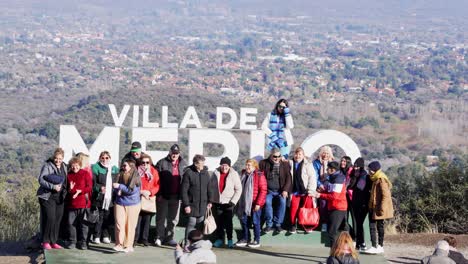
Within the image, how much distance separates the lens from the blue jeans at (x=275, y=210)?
14.5 meters

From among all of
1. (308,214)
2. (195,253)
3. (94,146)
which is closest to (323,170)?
(308,214)

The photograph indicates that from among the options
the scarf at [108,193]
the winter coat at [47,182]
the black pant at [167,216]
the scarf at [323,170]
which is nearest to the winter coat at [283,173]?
the scarf at [323,170]

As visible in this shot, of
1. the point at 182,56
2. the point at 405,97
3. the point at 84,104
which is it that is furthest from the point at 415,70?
the point at 84,104

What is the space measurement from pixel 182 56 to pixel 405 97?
206 feet

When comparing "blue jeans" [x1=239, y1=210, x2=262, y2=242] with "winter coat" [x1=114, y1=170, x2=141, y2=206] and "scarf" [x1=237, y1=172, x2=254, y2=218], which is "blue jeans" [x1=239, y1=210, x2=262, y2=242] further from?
"winter coat" [x1=114, y1=170, x2=141, y2=206]

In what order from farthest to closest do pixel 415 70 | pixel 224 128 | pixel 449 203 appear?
1. pixel 415 70
2. pixel 449 203
3. pixel 224 128

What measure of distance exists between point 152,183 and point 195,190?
569mm

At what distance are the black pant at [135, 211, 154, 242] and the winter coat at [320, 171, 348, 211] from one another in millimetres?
2315

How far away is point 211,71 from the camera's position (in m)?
155

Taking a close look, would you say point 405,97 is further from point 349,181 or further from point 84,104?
point 349,181

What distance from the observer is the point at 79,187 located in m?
13.6

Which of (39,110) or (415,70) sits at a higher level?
(415,70)

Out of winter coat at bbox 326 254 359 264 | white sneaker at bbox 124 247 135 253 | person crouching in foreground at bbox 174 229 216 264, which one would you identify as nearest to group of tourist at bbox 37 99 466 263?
white sneaker at bbox 124 247 135 253

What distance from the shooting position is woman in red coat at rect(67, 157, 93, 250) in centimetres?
1359
